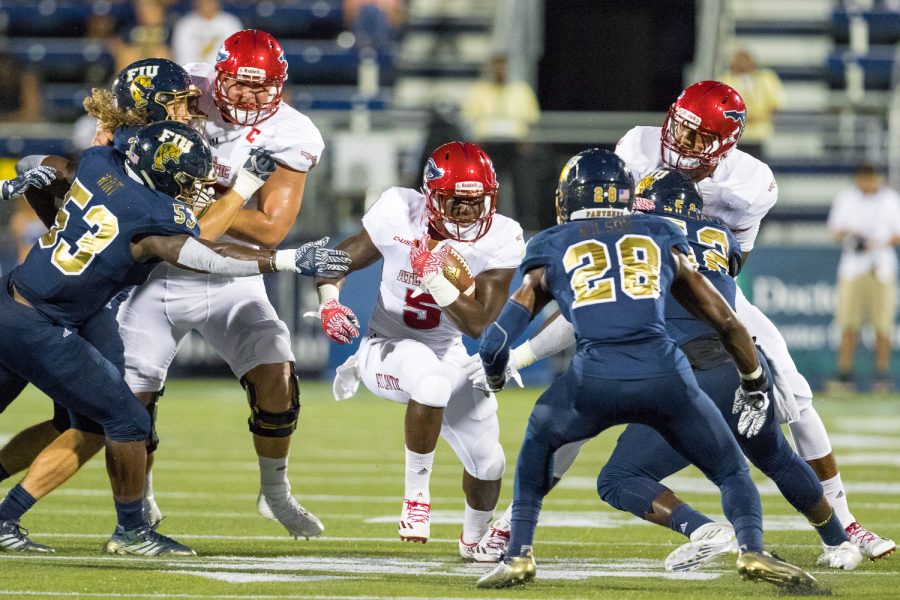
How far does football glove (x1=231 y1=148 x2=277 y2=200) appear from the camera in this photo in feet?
19.2

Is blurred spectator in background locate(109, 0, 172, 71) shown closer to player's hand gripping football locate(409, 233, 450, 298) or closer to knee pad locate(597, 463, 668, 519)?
player's hand gripping football locate(409, 233, 450, 298)

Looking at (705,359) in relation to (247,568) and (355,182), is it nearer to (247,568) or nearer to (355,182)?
(247,568)

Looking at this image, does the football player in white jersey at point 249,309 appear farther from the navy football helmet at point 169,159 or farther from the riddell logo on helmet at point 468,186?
the riddell logo on helmet at point 468,186

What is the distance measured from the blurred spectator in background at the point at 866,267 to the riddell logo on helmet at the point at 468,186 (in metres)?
7.92

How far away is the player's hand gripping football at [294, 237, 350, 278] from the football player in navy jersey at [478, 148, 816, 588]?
0.71 meters

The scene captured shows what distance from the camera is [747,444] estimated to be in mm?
4969

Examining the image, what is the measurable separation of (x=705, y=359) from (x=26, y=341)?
7.55 feet

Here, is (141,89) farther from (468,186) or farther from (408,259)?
(468,186)

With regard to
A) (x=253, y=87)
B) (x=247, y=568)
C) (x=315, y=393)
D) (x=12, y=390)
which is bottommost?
(x=315, y=393)

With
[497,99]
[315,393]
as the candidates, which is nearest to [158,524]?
[315,393]

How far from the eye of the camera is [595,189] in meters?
4.76

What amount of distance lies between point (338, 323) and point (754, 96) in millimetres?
9022

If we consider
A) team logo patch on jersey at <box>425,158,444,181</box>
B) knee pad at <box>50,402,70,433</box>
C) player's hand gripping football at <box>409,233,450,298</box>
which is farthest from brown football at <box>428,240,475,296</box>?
knee pad at <box>50,402,70,433</box>

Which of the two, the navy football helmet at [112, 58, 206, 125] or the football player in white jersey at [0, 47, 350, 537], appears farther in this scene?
the football player in white jersey at [0, 47, 350, 537]
